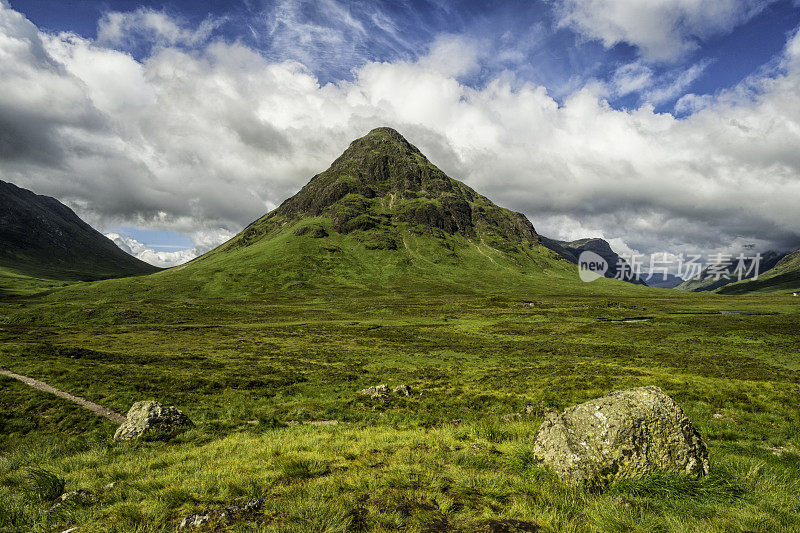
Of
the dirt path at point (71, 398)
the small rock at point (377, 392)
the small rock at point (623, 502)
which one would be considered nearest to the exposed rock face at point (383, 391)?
the small rock at point (377, 392)

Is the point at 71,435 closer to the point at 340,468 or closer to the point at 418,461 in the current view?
the point at 340,468

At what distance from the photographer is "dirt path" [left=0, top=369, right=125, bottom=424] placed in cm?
1992

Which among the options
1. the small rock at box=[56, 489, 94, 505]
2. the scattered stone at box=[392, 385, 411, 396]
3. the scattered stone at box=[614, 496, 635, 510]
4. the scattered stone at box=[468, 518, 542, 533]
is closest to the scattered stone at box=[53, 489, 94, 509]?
the small rock at box=[56, 489, 94, 505]

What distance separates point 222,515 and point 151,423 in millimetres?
11230

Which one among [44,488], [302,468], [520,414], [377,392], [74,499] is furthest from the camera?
[377,392]

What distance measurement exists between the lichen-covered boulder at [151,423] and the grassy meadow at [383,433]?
3.21ft

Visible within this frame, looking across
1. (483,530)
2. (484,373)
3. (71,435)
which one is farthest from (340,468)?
(484,373)

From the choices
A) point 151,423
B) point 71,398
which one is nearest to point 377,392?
point 151,423

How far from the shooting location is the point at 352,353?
45.8 metres

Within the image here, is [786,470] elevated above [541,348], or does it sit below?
above

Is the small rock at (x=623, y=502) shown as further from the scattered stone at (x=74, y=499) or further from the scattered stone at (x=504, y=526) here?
the scattered stone at (x=74, y=499)

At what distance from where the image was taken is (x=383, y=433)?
13.9 metres

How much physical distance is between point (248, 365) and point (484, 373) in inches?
1016

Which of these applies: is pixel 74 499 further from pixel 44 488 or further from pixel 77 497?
pixel 44 488
